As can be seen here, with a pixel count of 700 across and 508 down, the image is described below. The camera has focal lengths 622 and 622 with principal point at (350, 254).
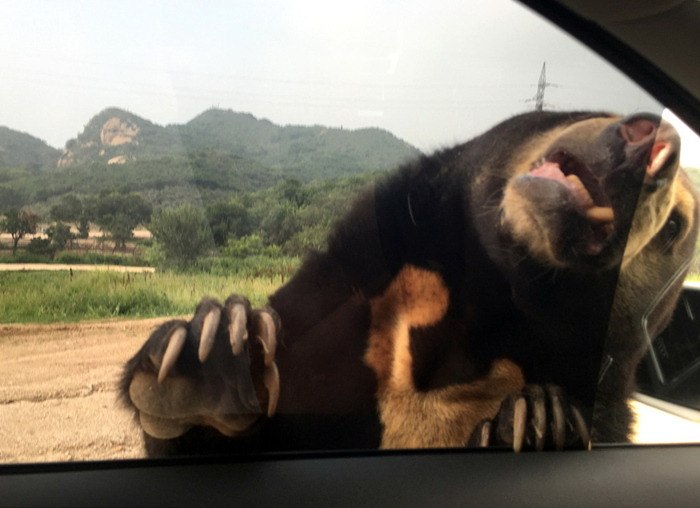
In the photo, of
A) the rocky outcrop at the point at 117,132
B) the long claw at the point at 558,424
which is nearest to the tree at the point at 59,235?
the rocky outcrop at the point at 117,132

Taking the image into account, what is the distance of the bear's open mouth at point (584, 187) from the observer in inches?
87.5

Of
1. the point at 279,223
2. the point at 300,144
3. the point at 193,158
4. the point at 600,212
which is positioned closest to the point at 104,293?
the point at 193,158

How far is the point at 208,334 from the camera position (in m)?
2.15

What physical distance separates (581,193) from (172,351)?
1538mm

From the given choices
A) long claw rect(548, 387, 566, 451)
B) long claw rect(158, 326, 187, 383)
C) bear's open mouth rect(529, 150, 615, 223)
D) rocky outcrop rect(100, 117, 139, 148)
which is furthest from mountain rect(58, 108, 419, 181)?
long claw rect(548, 387, 566, 451)

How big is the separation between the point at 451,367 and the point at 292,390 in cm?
65

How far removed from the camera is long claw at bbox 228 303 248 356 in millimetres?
2164

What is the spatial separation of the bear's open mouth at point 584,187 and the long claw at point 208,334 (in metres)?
1.33

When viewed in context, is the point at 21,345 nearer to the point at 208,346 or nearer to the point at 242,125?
the point at 208,346

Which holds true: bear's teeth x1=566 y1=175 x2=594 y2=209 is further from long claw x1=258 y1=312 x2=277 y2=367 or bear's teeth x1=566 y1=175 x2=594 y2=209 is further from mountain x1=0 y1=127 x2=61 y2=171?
mountain x1=0 y1=127 x2=61 y2=171

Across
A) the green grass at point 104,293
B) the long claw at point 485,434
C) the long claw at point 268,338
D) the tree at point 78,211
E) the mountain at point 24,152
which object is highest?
the mountain at point 24,152

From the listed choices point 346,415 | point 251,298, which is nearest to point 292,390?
point 346,415

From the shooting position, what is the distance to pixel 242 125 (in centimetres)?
230

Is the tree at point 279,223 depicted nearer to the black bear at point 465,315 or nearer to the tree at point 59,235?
the black bear at point 465,315
